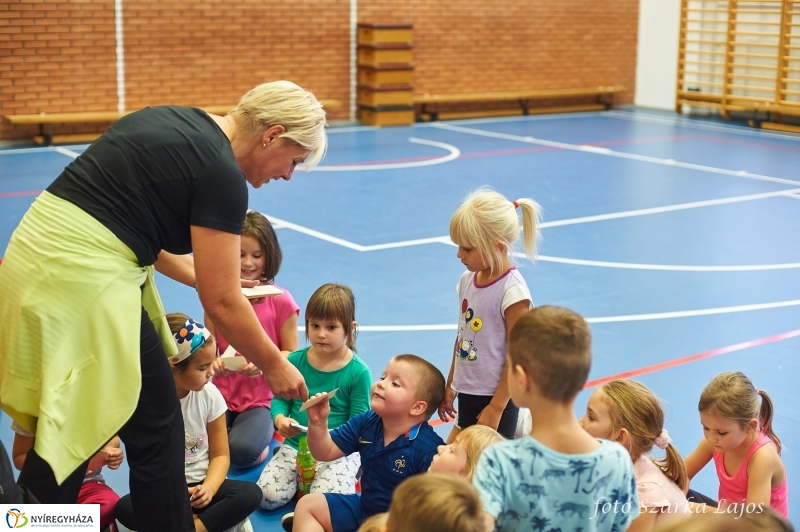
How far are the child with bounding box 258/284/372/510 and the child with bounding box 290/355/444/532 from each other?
37cm

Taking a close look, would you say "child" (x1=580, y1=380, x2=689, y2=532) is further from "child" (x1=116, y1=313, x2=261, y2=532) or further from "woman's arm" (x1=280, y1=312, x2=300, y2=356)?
"woman's arm" (x1=280, y1=312, x2=300, y2=356)

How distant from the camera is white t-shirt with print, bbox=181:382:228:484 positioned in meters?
3.91

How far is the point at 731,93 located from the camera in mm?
17141

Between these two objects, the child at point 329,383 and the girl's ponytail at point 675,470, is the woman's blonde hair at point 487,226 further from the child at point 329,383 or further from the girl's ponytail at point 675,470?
the girl's ponytail at point 675,470

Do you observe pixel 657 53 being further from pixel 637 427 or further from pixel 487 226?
pixel 637 427

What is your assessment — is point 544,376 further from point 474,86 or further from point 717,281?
point 474,86

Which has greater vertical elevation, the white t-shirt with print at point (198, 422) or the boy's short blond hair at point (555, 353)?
the boy's short blond hair at point (555, 353)

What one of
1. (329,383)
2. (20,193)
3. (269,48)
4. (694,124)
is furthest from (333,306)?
(694,124)

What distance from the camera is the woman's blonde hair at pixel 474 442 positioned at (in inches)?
113

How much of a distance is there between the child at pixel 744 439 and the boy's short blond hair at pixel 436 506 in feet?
5.36

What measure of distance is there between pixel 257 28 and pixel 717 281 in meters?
9.65

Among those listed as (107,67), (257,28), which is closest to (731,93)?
(257,28)

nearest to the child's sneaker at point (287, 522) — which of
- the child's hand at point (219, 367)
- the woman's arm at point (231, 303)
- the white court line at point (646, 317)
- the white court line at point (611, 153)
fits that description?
the child's hand at point (219, 367)

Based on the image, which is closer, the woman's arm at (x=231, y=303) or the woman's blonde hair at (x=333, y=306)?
the woman's arm at (x=231, y=303)
